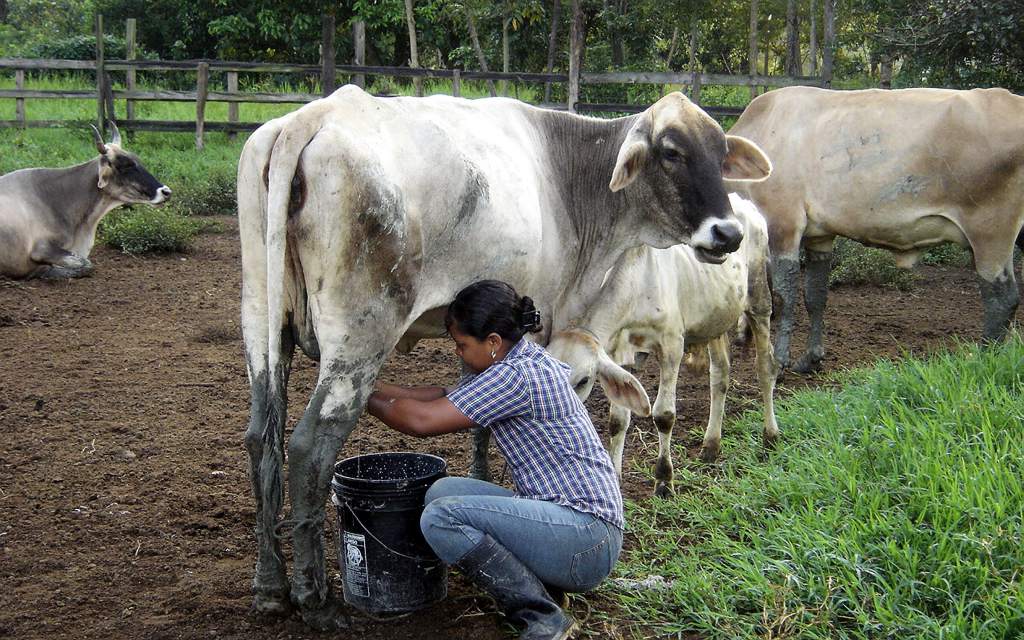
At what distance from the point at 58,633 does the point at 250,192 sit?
1635mm

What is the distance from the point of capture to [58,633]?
3.42 m

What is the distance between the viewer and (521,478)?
351cm

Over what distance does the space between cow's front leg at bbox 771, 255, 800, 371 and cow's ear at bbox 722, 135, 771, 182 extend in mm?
2410

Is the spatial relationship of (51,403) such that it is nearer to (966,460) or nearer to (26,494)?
(26,494)

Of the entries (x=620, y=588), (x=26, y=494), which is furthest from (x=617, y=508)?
(x=26, y=494)

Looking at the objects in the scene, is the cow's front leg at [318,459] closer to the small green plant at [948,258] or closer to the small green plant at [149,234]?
the small green plant at [149,234]

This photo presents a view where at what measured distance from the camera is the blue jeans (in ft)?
11.0

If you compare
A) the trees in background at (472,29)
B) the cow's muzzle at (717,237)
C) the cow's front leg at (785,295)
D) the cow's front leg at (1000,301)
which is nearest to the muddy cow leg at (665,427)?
the cow's muzzle at (717,237)

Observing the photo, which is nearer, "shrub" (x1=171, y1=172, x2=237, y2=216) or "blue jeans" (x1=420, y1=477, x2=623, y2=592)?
"blue jeans" (x1=420, y1=477, x2=623, y2=592)

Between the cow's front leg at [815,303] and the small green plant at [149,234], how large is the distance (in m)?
6.29

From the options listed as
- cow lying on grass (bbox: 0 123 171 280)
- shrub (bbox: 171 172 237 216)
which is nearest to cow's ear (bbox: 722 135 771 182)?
cow lying on grass (bbox: 0 123 171 280)

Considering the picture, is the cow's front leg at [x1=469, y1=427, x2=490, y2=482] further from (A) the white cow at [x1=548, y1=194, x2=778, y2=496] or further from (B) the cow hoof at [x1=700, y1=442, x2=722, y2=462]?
(B) the cow hoof at [x1=700, y1=442, x2=722, y2=462]

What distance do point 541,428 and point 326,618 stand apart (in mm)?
993

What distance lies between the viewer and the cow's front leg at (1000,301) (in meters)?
6.75
